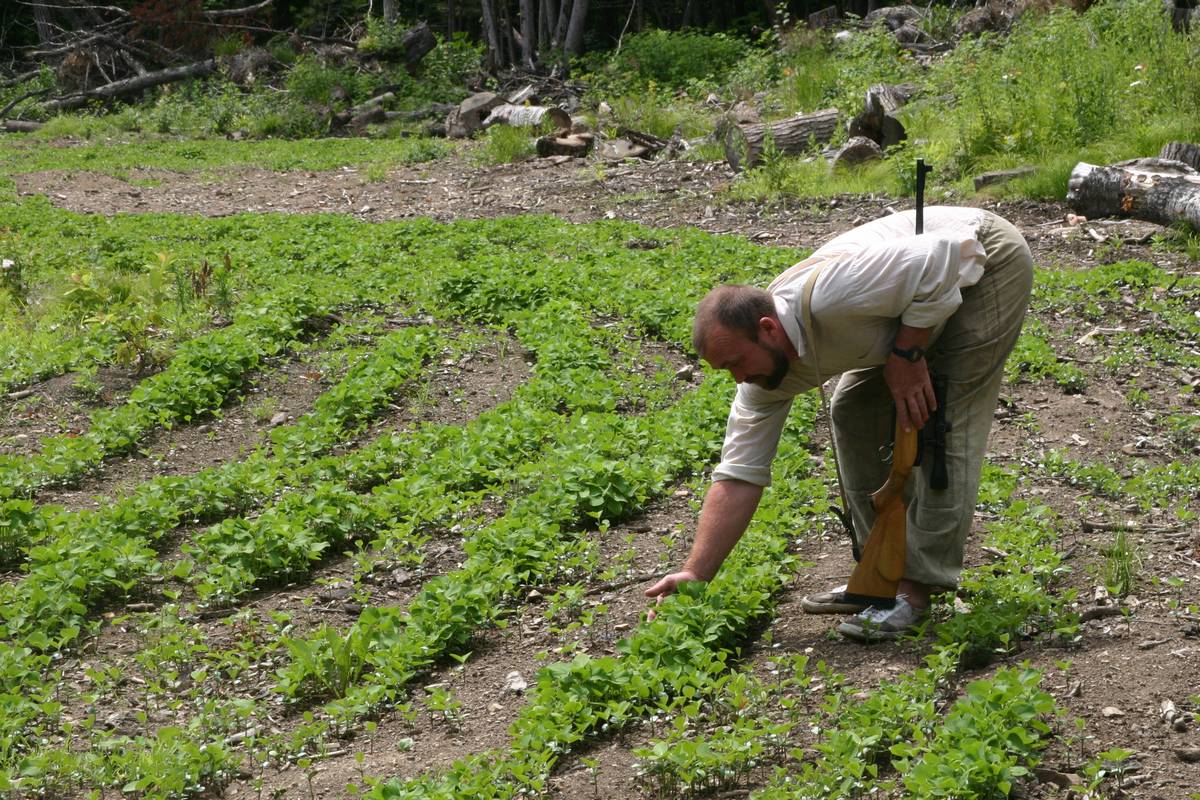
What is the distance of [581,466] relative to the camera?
6418 millimetres

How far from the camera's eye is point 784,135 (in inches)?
606

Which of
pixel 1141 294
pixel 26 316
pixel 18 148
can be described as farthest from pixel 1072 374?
pixel 18 148

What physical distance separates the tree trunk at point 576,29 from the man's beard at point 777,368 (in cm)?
2378

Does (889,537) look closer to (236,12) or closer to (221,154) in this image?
(221,154)

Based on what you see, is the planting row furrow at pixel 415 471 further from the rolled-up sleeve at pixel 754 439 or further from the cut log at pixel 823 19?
the cut log at pixel 823 19

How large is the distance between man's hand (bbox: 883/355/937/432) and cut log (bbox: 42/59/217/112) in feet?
87.1

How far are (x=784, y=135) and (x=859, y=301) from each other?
11.6 meters

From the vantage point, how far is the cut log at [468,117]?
22281 millimetres

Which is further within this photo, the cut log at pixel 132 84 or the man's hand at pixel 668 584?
the cut log at pixel 132 84

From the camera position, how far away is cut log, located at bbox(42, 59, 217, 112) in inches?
1081

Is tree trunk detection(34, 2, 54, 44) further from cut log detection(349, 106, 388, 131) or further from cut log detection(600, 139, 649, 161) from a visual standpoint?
cut log detection(600, 139, 649, 161)

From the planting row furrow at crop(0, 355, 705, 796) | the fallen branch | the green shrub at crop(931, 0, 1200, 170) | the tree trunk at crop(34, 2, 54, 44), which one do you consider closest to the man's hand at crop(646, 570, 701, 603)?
the planting row furrow at crop(0, 355, 705, 796)

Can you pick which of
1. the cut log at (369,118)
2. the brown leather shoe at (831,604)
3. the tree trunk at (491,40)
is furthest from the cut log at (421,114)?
the brown leather shoe at (831,604)

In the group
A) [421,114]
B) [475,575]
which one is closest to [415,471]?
[475,575]
